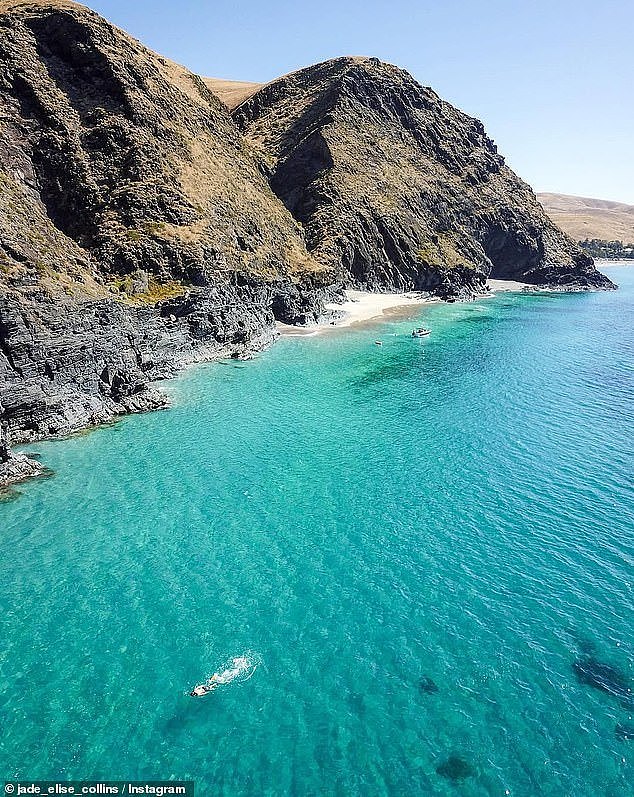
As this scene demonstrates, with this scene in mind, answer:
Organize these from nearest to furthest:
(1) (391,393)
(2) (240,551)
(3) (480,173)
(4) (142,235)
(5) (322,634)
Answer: (5) (322,634), (2) (240,551), (1) (391,393), (4) (142,235), (3) (480,173)

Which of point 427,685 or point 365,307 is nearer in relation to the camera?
point 427,685

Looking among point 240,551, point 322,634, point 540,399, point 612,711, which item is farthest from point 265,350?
point 612,711

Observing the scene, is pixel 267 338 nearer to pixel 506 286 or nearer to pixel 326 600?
pixel 326 600

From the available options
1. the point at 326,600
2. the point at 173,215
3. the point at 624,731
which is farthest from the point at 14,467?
the point at 173,215

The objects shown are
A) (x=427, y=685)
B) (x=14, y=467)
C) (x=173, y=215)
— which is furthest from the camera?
(x=173, y=215)

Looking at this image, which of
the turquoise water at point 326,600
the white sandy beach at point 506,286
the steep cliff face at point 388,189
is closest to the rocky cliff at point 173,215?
the steep cliff face at point 388,189

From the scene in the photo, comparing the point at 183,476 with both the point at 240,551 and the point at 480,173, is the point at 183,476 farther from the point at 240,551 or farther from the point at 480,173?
the point at 480,173

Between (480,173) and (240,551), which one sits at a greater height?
(480,173)

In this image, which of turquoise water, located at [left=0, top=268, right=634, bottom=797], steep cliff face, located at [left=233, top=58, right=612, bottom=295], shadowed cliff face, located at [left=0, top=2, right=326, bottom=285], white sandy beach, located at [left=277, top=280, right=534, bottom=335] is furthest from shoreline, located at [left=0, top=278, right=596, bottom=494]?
shadowed cliff face, located at [left=0, top=2, right=326, bottom=285]
